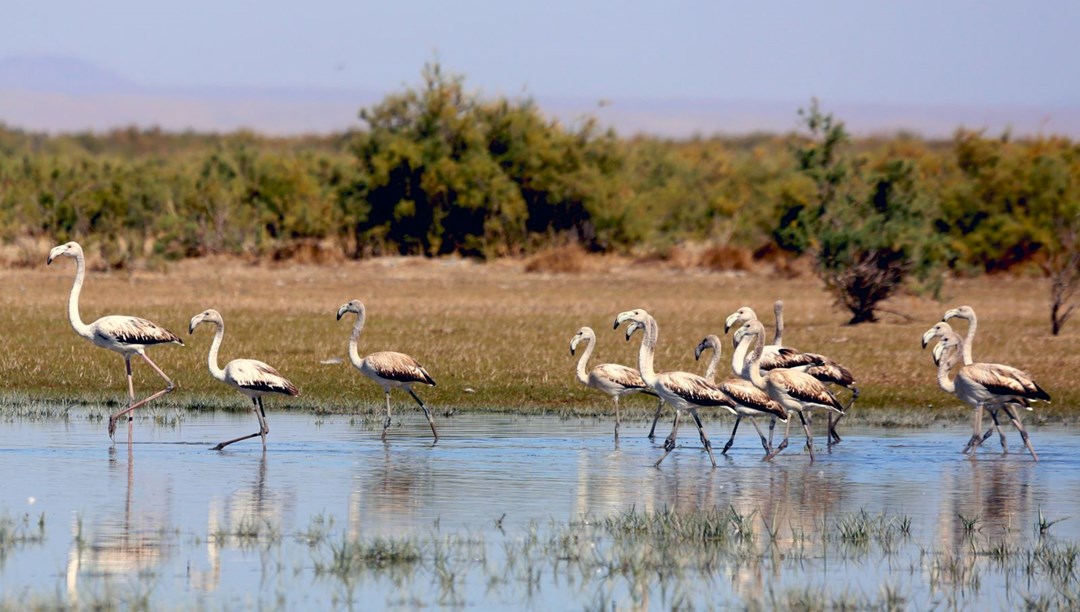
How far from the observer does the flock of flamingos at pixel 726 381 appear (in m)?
12.9

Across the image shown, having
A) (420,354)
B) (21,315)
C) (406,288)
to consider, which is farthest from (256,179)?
(420,354)

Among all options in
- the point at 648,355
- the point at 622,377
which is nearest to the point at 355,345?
the point at 622,377

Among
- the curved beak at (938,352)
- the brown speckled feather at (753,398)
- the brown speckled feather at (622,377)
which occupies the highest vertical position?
the curved beak at (938,352)

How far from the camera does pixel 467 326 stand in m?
23.8

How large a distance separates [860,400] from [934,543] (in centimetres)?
786

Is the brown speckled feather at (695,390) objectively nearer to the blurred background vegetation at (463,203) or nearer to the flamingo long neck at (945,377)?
the flamingo long neck at (945,377)

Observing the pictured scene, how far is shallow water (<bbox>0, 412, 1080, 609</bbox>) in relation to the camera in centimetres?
762

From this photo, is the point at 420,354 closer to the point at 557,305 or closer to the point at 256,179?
the point at 557,305

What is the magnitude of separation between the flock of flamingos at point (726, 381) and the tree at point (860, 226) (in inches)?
439

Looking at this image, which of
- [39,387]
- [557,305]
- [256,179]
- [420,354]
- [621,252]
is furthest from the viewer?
[256,179]

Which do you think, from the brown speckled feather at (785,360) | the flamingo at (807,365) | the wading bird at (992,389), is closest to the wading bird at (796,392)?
the flamingo at (807,365)

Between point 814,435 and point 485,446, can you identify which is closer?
point 485,446

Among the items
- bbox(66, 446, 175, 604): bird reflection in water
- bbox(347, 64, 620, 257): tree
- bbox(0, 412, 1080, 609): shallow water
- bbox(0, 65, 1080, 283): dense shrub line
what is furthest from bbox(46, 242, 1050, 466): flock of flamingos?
bbox(347, 64, 620, 257): tree

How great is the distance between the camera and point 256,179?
44.7 metres
